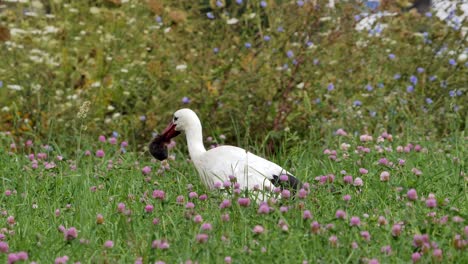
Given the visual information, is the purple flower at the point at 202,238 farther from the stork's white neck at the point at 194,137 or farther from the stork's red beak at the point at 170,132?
the stork's red beak at the point at 170,132

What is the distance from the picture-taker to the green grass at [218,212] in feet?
10.5

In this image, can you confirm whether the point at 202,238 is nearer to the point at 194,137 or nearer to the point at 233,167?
the point at 233,167

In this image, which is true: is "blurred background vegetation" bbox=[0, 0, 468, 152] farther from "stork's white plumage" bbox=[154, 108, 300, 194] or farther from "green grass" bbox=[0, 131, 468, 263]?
"stork's white plumage" bbox=[154, 108, 300, 194]

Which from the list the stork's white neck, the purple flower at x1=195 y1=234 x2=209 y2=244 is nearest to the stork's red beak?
the stork's white neck

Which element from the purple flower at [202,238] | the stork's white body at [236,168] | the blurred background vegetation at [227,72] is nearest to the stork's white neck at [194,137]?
the stork's white body at [236,168]

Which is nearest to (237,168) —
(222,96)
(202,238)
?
(202,238)

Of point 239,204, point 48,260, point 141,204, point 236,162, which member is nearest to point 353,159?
point 236,162

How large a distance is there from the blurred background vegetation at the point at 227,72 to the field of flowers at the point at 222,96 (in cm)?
1

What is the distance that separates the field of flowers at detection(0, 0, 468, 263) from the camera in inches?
190

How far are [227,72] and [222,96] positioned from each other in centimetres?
25

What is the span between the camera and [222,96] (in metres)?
6.36

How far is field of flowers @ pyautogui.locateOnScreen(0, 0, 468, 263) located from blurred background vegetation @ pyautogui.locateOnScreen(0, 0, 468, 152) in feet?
0.04

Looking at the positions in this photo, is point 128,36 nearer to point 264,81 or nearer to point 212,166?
point 264,81

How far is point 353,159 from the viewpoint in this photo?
5160 mm
